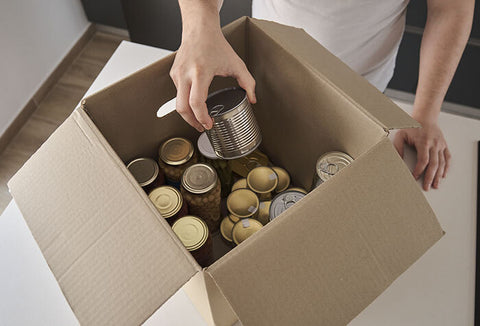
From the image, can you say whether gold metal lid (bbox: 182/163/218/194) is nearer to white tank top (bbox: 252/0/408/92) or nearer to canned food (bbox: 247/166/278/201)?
canned food (bbox: 247/166/278/201)

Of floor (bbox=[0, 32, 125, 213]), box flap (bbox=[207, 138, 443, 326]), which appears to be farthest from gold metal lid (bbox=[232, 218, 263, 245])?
floor (bbox=[0, 32, 125, 213])

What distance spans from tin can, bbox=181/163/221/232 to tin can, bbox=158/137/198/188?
0.05 metres

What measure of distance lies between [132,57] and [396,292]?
89cm

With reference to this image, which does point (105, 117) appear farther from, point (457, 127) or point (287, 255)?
point (457, 127)

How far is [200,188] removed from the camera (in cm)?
70

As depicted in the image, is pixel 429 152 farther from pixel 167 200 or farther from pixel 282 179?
pixel 167 200

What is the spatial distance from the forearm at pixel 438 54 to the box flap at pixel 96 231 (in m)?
0.75

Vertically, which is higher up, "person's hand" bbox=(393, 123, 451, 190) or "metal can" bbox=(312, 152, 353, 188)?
"metal can" bbox=(312, 152, 353, 188)

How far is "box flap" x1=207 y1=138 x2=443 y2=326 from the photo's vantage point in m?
0.46

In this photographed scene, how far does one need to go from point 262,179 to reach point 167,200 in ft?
0.68

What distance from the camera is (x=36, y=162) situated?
602mm

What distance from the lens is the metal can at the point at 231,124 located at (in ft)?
2.19

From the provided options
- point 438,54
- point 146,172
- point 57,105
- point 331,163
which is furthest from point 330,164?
point 57,105

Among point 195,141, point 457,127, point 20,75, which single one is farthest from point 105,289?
point 20,75
